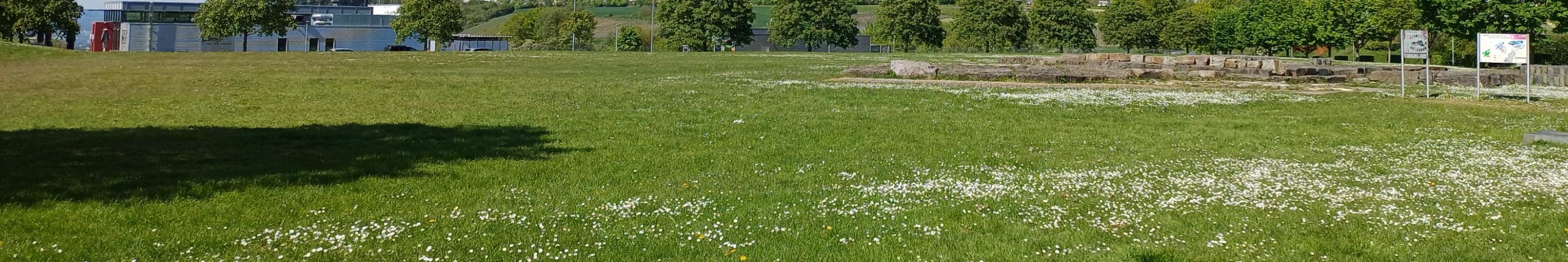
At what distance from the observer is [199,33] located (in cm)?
9388

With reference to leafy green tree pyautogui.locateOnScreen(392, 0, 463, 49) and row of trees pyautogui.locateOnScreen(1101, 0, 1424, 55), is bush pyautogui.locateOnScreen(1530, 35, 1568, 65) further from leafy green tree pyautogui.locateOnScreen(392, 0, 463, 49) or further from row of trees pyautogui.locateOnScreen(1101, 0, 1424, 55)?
leafy green tree pyautogui.locateOnScreen(392, 0, 463, 49)

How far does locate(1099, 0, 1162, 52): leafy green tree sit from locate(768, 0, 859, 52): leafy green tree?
2408 centimetres

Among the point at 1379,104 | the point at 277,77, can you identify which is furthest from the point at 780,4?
the point at 1379,104

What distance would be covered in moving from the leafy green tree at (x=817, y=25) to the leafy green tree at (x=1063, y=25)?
55.4ft

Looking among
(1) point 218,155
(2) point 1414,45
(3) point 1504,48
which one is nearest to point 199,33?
(1) point 218,155

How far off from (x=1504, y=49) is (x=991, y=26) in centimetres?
6677

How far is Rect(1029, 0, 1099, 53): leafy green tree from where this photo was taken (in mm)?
89875

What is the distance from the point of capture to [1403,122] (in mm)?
16828

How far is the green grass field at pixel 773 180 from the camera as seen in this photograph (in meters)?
7.10

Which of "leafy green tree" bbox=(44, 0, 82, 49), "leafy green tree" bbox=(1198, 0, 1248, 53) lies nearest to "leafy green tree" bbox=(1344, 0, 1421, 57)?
"leafy green tree" bbox=(1198, 0, 1248, 53)

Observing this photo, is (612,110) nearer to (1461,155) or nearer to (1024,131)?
(1024,131)

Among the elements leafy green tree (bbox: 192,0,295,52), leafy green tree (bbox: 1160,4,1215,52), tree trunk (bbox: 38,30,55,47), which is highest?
leafy green tree (bbox: 1160,4,1215,52)

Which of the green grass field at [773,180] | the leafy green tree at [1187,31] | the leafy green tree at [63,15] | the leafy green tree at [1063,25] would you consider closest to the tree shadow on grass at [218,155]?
the green grass field at [773,180]

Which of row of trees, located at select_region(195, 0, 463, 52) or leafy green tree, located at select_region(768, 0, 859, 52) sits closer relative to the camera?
row of trees, located at select_region(195, 0, 463, 52)
